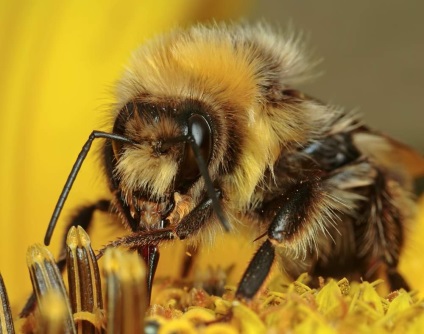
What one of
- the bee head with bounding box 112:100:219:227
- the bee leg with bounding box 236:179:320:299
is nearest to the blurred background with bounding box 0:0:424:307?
the bee leg with bounding box 236:179:320:299

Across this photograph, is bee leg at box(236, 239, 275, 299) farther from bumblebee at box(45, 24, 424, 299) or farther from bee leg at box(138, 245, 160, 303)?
bee leg at box(138, 245, 160, 303)

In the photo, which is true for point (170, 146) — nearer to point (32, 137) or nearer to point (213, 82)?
point (213, 82)

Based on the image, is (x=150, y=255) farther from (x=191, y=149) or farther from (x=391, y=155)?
(x=391, y=155)

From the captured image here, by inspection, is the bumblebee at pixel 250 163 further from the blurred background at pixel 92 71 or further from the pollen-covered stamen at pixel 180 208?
the blurred background at pixel 92 71

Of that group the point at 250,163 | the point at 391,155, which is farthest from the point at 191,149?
the point at 391,155

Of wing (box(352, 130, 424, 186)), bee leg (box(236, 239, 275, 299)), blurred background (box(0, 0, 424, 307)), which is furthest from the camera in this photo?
blurred background (box(0, 0, 424, 307))

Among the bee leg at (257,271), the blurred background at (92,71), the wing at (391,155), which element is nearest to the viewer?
the bee leg at (257,271)

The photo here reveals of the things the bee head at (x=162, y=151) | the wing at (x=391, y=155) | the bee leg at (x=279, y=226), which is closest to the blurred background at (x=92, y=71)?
the wing at (x=391, y=155)

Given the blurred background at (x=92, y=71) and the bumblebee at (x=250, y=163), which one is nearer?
the bumblebee at (x=250, y=163)
